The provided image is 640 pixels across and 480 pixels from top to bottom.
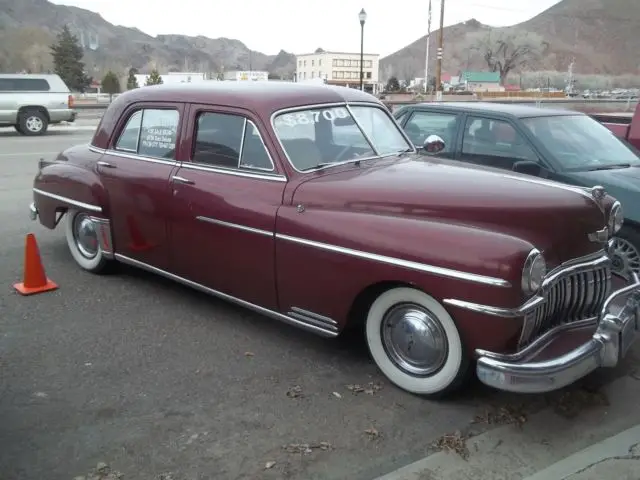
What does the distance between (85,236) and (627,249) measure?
482 centimetres

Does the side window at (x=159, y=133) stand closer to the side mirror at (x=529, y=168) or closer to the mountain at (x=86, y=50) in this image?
the side mirror at (x=529, y=168)

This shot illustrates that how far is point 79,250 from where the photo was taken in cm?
591

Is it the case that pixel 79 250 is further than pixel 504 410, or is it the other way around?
pixel 79 250

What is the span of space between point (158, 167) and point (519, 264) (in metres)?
2.91

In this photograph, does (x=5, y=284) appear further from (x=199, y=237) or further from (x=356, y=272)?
(x=356, y=272)

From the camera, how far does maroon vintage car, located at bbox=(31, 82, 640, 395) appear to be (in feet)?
10.4

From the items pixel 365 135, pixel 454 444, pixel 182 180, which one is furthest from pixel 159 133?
pixel 454 444

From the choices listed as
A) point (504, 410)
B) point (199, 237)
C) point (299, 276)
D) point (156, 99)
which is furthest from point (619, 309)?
point (156, 99)

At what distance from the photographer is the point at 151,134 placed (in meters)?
5.01

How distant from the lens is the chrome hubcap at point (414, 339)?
3.44 m

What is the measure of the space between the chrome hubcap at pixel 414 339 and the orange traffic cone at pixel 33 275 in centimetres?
316

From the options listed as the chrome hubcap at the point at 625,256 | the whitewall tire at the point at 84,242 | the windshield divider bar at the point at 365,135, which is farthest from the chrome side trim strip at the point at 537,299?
the whitewall tire at the point at 84,242

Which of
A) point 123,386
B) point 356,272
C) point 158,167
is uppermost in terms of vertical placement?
point 158,167

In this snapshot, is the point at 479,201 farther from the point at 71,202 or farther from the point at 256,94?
the point at 71,202
